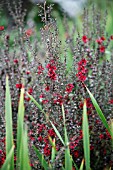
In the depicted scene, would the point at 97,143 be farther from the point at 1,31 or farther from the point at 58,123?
the point at 1,31

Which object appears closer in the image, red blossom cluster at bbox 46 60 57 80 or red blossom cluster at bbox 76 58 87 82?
red blossom cluster at bbox 46 60 57 80

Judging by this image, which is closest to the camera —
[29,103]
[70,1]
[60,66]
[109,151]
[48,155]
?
[48,155]

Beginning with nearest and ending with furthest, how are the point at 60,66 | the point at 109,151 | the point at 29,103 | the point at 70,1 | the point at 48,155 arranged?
the point at 48,155 → the point at 60,66 → the point at 109,151 → the point at 29,103 → the point at 70,1

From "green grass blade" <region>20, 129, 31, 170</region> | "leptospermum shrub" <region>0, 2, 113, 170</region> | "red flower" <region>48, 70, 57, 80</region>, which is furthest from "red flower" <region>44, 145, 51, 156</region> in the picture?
"green grass blade" <region>20, 129, 31, 170</region>

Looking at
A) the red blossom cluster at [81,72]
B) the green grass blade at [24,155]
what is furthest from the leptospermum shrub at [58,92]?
the green grass blade at [24,155]

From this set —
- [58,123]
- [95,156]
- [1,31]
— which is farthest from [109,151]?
[1,31]

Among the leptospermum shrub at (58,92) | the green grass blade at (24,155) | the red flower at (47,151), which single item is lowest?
the green grass blade at (24,155)

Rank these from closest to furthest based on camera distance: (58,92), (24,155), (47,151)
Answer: (24,155)
(47,151)
(58,92)

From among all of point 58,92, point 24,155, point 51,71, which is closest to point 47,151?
point 58,92

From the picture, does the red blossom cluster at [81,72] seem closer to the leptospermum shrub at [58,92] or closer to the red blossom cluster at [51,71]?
the leptospermum shrub at [58,92]

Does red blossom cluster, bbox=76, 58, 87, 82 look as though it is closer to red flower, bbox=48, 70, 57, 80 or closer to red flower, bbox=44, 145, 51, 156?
red flower, bbox=48, 70, 57, 80

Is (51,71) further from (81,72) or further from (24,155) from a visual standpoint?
(24,155)
